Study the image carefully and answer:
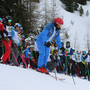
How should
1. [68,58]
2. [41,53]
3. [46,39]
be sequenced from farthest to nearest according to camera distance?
1. [68,58]
2. [41,53]
3. [46,39]

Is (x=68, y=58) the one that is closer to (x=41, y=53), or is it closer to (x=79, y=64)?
(x=79, y=64)

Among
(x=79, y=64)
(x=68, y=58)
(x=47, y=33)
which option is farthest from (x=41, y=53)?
A: (x=79, y=64)

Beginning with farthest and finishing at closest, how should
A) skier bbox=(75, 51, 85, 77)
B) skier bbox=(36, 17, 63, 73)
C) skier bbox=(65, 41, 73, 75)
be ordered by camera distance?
skier bbox=(75, 51, 85, 77), skier bbox=(65, 41, 73, 75), skier bbox=(36, 17, 63, 73)

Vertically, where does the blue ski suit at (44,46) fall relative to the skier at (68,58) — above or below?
above

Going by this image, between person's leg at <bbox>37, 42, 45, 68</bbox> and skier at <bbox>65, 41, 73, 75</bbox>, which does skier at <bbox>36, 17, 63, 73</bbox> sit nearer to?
person's leg at <bbox>37, 42, 45, 68</bbox>

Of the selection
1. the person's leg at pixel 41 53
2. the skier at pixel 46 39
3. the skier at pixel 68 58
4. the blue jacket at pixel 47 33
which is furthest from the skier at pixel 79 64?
the person's leg at pixel 41 53

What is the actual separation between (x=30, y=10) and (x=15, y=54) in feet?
50.6

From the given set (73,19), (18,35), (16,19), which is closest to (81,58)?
(18,35)

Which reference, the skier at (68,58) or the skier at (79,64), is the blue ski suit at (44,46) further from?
the skier at (79,64)

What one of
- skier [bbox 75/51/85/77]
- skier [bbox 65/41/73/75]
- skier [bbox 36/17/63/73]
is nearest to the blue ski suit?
skier [bbox 36/17/63/73]

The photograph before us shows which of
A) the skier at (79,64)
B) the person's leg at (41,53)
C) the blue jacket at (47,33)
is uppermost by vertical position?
the blue jacket at (47,33)

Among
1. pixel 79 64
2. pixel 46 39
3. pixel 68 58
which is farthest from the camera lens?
pixel 79 64

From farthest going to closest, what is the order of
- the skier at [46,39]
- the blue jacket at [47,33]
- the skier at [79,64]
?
the skier at [79,64]
the skier at [46,39]
the blue jacket at [47,33]

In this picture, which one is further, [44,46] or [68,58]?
[68,58]
